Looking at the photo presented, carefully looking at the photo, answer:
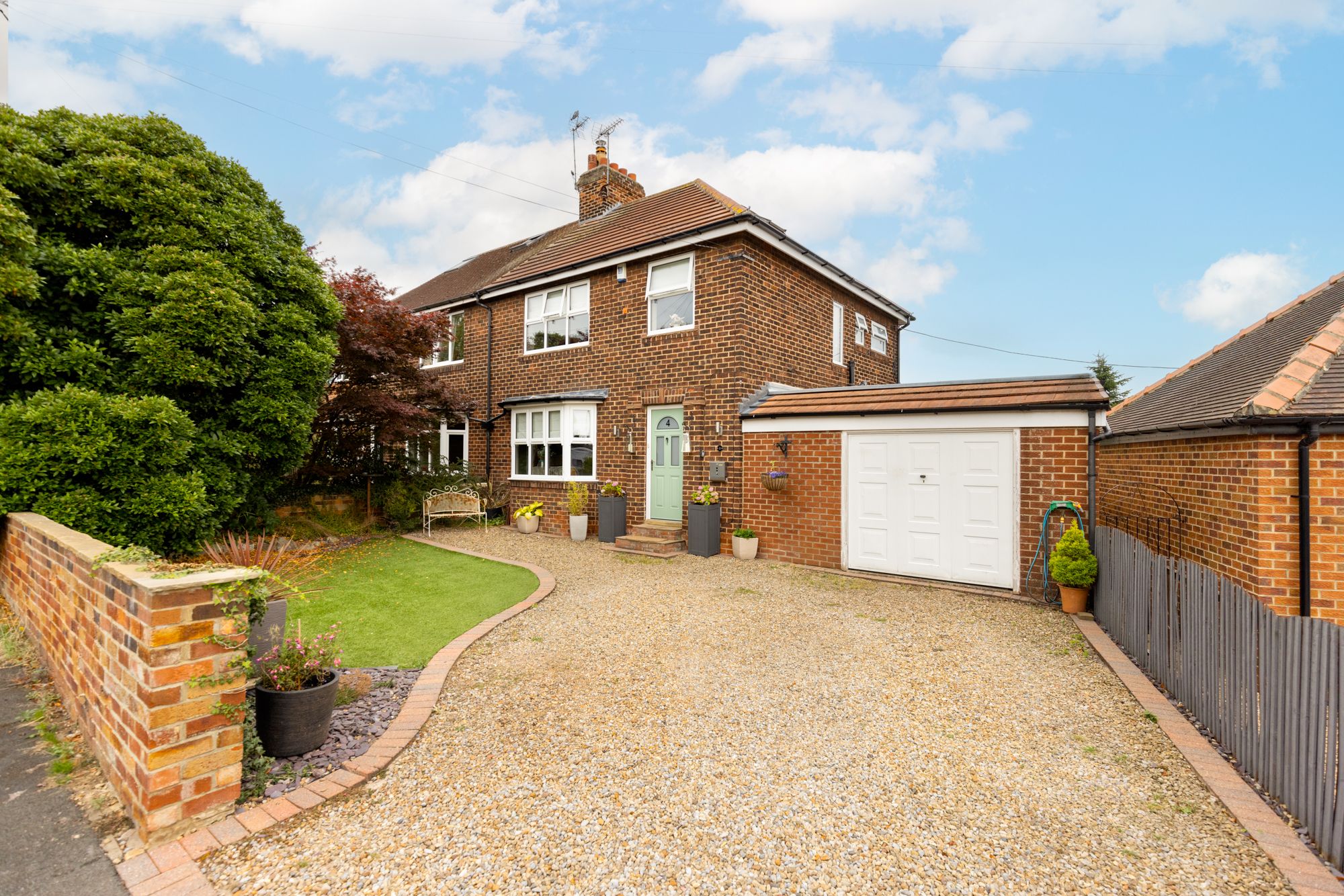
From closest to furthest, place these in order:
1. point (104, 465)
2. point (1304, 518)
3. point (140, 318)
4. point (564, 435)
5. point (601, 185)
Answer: point (1304, 518) → point (104, 465) → point (140, 318) → point (564, 435) → point (601, 185)

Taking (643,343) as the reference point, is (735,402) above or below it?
below

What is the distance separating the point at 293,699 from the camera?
10.0 ft

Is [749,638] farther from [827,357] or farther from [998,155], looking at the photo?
[998,155]

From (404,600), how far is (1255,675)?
7456mm

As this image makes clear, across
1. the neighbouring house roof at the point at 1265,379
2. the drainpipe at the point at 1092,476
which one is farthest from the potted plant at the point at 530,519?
the neighbouring house roof at the point at 1265,379

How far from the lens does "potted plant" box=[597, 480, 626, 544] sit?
11.0 meters

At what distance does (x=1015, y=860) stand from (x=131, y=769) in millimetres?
3895

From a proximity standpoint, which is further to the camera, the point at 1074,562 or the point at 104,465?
the point at 1074,562

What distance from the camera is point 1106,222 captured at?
1291 cm

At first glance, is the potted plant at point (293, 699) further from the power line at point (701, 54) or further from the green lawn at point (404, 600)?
the power line at point (701, 54)

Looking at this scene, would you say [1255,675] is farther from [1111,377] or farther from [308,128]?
[1111,377]

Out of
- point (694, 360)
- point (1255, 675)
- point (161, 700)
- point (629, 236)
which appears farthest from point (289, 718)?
point (629, 236)

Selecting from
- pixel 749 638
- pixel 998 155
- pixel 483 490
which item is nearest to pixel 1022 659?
pixel 749 638

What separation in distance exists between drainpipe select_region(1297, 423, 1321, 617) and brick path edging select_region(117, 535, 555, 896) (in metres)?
5.90
